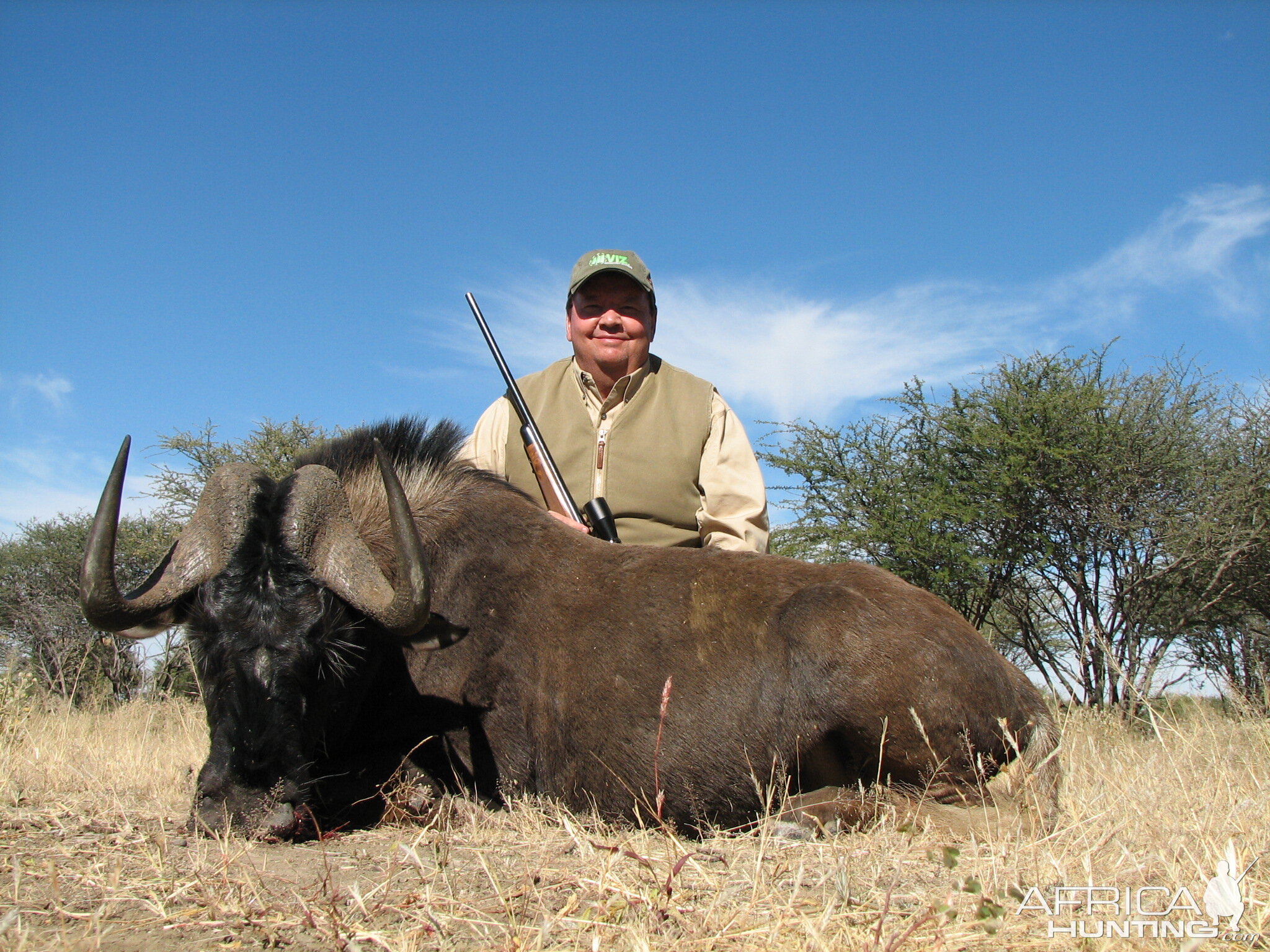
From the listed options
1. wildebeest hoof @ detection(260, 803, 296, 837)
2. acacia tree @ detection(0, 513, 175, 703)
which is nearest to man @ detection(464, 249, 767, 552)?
wildebeest hoof @ detection(260, 803, 296, 837)

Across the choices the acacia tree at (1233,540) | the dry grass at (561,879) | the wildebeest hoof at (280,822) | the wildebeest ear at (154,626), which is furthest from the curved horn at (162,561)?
the acacia tree at (1233,540)

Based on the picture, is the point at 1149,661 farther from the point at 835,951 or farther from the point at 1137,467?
the point at 835,951

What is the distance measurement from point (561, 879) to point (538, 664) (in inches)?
60.3

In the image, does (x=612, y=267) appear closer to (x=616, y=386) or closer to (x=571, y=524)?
(x=616, y=386)

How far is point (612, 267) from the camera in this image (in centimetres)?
589

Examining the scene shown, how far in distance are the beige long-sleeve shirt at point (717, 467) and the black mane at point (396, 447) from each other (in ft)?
2.74

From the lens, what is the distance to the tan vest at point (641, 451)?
570 cm

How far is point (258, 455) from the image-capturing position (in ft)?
38.5

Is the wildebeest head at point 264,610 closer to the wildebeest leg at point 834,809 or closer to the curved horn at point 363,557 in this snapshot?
the curved horn at point 363,557

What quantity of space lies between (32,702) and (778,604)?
6075 millimetres

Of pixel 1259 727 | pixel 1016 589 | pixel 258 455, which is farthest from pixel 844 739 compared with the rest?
pixel 258 455

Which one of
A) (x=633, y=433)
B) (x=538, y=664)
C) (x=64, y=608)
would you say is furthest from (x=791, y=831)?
(x=64, y=608)

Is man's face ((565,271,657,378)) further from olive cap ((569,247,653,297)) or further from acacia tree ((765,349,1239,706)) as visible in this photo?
acacia tree ((765,349,1239,706))

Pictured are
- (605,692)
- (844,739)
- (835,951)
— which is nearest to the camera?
(835,951)
